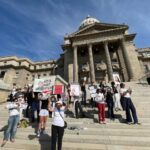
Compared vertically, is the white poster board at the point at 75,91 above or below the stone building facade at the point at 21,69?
below

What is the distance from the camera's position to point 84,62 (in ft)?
141

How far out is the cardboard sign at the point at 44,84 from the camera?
45.5ft

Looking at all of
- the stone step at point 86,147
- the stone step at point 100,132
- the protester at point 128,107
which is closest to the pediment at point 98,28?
the protester at point 128,107

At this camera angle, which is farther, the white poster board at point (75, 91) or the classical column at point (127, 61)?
the classical column at point (127, 61)

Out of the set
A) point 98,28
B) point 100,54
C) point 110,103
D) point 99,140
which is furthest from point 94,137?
point 100,54

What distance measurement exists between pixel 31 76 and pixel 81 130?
56350mm

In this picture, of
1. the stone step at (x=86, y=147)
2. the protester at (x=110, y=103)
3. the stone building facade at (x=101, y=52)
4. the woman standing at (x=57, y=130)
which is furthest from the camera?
the stone building facade at (x=101, y=52)

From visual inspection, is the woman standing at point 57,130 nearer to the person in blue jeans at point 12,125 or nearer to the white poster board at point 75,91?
the person in blue jeans at point 12,125

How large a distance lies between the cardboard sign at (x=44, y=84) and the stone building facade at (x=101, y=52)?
21.2 metres

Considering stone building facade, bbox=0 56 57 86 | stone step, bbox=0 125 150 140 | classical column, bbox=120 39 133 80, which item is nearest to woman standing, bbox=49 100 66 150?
stone step, bbox=0 125 150 140

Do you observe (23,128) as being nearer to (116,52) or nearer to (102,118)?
(102,118)

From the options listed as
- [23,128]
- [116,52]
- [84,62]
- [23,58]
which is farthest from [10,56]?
[23,128]

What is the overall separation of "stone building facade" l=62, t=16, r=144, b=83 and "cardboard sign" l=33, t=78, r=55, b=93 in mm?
21155

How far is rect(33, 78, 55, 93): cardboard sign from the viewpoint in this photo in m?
13.9
